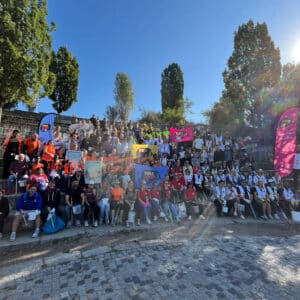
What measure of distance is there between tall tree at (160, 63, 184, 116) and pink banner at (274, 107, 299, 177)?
2443 centimetres

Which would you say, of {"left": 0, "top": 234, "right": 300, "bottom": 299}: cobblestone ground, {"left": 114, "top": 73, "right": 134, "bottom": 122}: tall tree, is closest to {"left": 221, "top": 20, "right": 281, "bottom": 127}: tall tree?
{"left": 0, "top": 234, "right": 300, "bottom": 299}: cobblestone ground

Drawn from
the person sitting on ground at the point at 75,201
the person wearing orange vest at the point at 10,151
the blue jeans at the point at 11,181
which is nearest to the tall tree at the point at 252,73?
the person sitting on ground at the point at 75,201

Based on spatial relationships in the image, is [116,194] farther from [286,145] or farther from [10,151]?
[286,145]

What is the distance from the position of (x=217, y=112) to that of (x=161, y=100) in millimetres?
13047

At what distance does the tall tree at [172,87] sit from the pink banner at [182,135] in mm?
23230

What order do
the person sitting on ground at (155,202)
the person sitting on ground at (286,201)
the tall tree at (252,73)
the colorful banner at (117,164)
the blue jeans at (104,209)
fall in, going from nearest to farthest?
1. the blue jeans at (104,209)
2. the person sitting on ground at (155,202)
3. the colorful banner at (117,164)
4. the person sitting on ground at (286,201)
5. the tall tree at (252,73)

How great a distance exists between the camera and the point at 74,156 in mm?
7805

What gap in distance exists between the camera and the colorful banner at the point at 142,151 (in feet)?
31.9

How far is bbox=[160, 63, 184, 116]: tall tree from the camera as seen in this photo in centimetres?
3594

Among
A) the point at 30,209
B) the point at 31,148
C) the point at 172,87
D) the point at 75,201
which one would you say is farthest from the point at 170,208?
the point at 172,87

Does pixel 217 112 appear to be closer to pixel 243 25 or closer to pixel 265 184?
pixel 243 25

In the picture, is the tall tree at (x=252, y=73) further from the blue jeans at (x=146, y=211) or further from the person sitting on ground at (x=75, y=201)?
the person sitting on ground at (x=75, y=201)

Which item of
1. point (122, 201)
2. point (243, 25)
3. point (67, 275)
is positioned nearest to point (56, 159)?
point (122, 201)

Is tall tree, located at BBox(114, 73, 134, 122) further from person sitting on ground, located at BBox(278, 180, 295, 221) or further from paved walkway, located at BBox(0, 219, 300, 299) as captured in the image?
paved walkway, located at BBox(0, 219, 300, 299)
